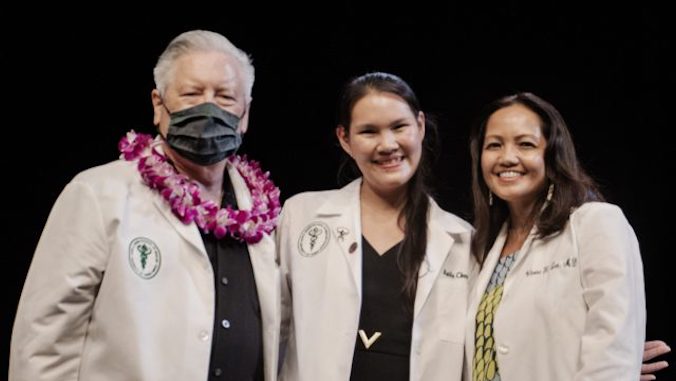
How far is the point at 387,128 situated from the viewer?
8.84 ft

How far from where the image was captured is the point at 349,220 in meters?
2.75

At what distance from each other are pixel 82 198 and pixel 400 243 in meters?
1.07

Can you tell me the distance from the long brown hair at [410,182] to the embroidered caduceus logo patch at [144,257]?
0.82m

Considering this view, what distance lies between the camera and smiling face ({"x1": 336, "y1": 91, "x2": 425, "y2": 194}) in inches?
106

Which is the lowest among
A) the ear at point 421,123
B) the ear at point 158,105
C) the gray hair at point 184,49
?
the ear at point 158,105

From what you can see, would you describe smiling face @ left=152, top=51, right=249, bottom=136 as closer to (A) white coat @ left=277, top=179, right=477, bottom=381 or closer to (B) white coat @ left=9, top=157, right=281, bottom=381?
(B) white coat @ left=9, top=157, right=281, bottom=381

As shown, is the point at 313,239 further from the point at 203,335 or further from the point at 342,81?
the point at 342,81

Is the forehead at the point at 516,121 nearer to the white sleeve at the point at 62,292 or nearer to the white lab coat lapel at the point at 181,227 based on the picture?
the white lab coat lapel at the point at 181,227

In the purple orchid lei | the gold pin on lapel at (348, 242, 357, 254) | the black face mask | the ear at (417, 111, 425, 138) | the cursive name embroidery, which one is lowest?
the cursive name embroidery

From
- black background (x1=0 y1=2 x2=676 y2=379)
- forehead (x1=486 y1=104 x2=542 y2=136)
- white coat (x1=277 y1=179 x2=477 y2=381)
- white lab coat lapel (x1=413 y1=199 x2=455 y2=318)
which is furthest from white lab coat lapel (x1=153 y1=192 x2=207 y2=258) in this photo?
black background (x1=0 y1=2 x2=676 y2=379)

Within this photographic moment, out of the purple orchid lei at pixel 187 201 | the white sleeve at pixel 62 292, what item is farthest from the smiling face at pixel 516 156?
the white sleeve at pixel 62 292

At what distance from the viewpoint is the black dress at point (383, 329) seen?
253 centimetres

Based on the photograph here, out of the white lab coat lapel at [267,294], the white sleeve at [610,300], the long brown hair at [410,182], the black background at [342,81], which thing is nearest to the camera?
the white sleeve at [610,300]

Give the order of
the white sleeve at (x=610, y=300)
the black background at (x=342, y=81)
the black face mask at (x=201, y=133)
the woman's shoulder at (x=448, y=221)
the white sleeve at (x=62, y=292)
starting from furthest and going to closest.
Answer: the black background at (x=342, y=81)
the woman's shoulder at (x=448, y=221)
the black face mask at (x=201, y=133)
the white sleeve at (x=610, y=300)
the white sleeve at (x=62, y=292)
